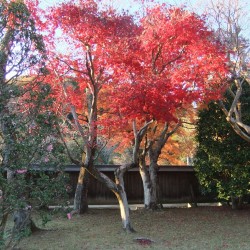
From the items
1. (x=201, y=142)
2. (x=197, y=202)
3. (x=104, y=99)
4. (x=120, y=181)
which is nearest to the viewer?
(x=120, y=181)

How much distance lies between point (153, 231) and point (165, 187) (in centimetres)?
700

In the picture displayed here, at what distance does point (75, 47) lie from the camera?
400 inches

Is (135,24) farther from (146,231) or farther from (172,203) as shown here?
(172,203)

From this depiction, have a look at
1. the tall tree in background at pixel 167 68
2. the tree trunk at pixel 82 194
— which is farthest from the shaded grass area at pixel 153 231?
the tall tree in background at pixel 167 68

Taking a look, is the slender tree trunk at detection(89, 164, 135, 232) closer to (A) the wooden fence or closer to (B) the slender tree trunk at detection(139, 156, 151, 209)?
(B) the slender tree trunk at detection(139, 156, 151, 209)

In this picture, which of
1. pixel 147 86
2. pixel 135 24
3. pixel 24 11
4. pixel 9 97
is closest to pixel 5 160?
pixel 9 97

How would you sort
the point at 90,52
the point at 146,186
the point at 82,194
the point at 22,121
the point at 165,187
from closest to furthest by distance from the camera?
the point at 22,121
the point at 90,52
the point at 82,194
the point at 146,186
the point at 165,187

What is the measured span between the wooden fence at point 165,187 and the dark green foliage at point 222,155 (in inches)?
122

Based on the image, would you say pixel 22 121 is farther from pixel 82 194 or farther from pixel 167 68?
pixel 82 194

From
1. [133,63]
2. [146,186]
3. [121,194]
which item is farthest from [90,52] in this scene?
[146,186]

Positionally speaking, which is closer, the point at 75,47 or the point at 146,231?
the point at 75,47

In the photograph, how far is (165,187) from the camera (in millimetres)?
17875

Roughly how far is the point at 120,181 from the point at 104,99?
128 inches

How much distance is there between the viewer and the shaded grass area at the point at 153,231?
363 inches
